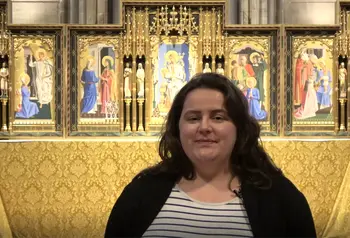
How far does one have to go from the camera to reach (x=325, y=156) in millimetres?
5770

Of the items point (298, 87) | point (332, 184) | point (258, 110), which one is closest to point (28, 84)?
point (258, 110)

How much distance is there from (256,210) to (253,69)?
467cm

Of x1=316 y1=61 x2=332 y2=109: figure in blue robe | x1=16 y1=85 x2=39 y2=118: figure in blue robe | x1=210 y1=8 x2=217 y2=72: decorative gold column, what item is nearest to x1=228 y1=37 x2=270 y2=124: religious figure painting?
x1=210 y1=8 x2=217 y2=72: decorative gold column

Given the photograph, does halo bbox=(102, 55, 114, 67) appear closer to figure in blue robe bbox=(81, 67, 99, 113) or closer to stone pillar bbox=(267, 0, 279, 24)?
figure in blue robe bbox=(81, 67, 99, 113)

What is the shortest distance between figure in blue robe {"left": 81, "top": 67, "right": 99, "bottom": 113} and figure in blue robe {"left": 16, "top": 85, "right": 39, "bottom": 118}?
1.85 feet

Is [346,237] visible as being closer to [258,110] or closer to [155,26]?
[258,110]

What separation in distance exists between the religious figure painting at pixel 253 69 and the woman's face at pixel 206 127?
4.46 metres

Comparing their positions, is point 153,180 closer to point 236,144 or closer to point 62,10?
point 236,144

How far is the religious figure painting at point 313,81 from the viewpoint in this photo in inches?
243

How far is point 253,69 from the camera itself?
Answer: 6.23 metres

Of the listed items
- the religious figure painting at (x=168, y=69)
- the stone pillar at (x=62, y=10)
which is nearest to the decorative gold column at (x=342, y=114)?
the religious figure painting at (x=168, y=69)

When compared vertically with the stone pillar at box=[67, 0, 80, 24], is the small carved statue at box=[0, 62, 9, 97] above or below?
below

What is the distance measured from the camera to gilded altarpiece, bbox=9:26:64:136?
6.12m

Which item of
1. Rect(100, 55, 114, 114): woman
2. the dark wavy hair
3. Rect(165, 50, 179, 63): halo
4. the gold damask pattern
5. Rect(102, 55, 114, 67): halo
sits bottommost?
the gold damask pattern
